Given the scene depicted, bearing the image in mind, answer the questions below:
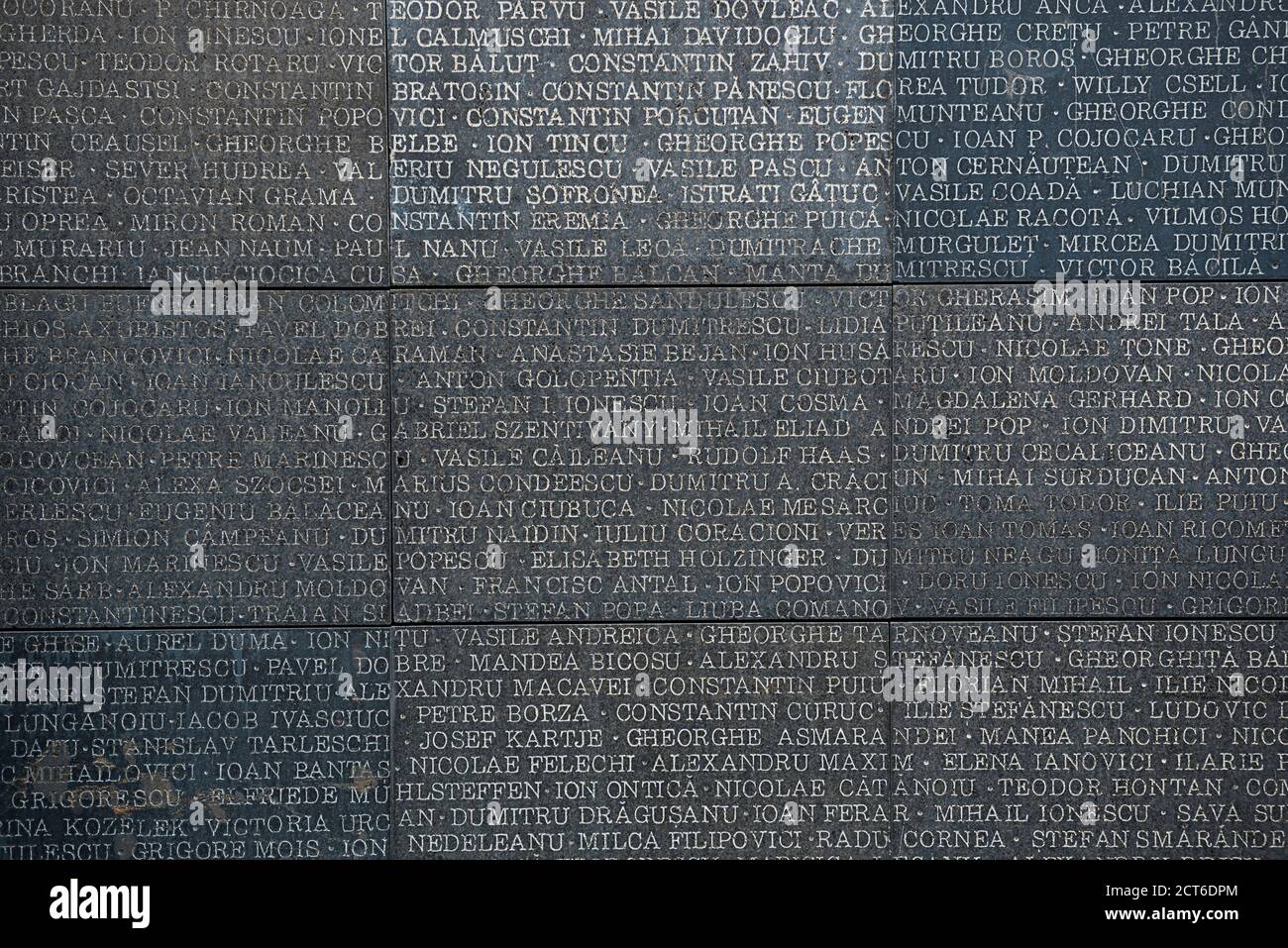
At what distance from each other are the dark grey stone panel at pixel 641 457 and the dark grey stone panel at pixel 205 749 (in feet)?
2.10

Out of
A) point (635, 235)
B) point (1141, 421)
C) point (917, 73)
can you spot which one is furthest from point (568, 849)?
point (917, 73)

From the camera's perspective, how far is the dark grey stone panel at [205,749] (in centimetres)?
593

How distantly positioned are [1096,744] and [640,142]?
12.7ft

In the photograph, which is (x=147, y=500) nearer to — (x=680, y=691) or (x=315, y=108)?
(x=315, y=108)

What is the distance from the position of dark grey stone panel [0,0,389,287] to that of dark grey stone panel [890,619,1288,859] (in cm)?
368

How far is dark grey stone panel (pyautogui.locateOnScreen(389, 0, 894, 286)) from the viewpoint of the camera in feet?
19.2

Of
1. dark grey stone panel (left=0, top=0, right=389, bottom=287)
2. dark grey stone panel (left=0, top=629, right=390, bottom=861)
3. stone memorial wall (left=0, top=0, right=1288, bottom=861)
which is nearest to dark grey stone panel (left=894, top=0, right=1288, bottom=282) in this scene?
stone memorial wall (left=0, top=0, right=1288, bottom=861)

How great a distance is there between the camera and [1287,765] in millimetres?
5902

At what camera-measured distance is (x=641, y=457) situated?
5.96 metres

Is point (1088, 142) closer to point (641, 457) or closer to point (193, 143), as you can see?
point (641, 457)
